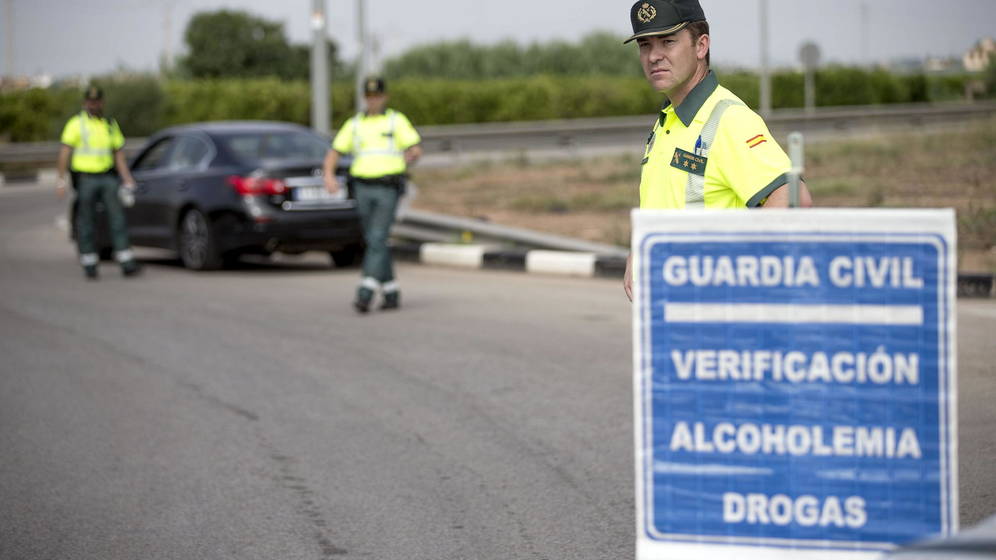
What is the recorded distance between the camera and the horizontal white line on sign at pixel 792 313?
9.87 feet

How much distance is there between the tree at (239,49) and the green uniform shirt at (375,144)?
250 ft

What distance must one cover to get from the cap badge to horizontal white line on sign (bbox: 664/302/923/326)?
1149mm

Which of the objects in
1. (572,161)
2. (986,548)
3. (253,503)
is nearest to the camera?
(986,548)

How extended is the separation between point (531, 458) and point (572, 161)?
88.5ft

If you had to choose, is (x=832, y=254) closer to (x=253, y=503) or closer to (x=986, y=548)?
(x=986, y=548)

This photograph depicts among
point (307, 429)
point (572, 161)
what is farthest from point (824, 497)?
point (572, 161)

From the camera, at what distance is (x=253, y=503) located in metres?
5.61

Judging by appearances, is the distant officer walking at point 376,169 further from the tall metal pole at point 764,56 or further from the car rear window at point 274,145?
the tall metal pole at point 764,56

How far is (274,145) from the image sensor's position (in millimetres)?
15203

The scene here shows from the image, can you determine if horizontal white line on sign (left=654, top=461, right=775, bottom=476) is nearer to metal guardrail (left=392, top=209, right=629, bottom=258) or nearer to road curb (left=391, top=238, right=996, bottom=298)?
road curb (left=391, top=238, right=996, bottom=298)

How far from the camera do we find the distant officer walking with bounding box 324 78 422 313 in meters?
11.2

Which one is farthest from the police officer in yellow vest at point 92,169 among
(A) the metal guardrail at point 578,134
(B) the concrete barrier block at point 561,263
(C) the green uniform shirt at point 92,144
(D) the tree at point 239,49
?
(D) the tree at point 239,49

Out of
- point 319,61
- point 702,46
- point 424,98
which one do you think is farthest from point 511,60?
point 702,46

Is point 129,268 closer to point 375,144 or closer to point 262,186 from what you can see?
point 262,186
